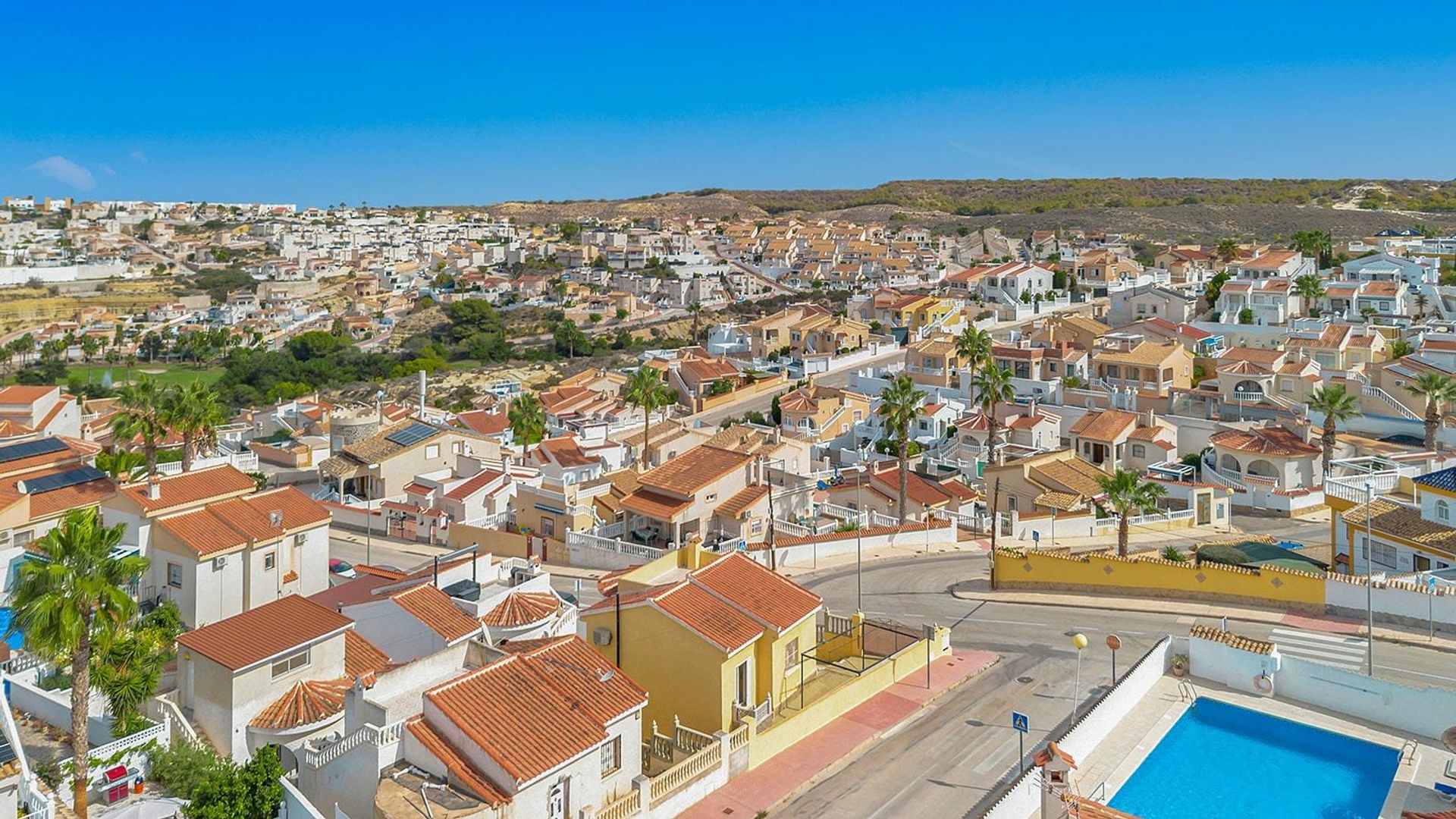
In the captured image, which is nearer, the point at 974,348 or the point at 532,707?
the point at 532,707

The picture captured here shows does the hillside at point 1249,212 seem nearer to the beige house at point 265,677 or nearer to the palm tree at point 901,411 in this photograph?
the palm tree at point 901,411

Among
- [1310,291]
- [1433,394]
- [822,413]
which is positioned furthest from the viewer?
[1310,291]

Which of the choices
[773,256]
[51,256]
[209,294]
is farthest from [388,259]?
[773,256]

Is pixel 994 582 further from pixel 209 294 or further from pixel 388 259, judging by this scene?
pixel 388 259

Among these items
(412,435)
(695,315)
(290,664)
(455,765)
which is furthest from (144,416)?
(695,315)

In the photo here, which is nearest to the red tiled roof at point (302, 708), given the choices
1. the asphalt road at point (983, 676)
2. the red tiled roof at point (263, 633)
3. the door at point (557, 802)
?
the red tiled roof at point (263, 633)

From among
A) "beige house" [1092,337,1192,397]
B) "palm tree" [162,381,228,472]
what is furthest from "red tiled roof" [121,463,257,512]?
"beige house" [1092,337,1192,397]

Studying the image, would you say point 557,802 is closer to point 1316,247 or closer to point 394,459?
point 394,459
